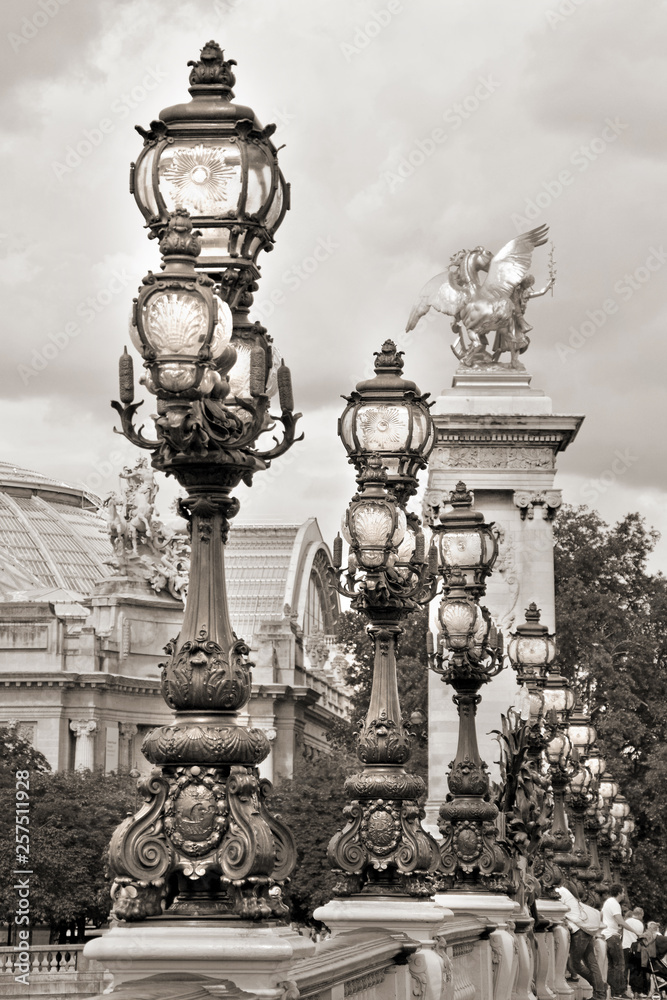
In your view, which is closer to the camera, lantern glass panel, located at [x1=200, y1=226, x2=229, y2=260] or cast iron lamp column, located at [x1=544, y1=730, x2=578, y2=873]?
lantern glass panel, located at [x1=200, y1=226, x2=229, y2=260]

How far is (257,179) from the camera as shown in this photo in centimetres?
1080

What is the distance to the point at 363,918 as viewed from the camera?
15.2m

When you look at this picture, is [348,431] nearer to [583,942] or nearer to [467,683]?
[467,683]

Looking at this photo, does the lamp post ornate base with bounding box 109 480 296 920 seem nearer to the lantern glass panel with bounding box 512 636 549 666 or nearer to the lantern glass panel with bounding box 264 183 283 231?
the lantern glass panel with bounding box 264 183 283 231

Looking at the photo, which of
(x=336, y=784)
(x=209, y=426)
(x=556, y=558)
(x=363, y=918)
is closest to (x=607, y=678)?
(x=556, y=558)

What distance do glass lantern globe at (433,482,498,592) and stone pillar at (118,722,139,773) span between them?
87.2 m

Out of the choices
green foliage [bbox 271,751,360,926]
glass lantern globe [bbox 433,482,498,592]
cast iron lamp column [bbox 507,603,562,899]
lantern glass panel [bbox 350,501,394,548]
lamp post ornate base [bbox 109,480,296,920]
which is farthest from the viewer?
green foliage [bbox 271,751,360,926]

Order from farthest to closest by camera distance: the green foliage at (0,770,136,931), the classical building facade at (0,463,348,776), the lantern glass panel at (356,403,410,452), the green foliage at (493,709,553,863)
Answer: the classical building facade at (0,463,348,776), the green foliage at (0,770,136,931), the green foliage at (493,709,553,863), the lantern glass panel at (356,403,410,452)

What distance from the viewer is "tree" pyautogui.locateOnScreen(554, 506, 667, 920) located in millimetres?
64688

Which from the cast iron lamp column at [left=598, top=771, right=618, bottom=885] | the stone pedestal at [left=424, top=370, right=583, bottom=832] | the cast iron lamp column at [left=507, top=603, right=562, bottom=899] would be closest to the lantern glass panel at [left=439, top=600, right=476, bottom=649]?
the cast iron lamp column at [left=507, top=603, right=562, bottom=899]

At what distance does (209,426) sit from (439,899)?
36.5 feet

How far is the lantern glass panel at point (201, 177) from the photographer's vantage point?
10.7 metres

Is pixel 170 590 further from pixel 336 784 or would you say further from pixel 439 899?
pixel 439 899

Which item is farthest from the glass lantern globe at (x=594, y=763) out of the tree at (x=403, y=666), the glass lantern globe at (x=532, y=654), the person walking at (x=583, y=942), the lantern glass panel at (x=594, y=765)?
the tree at (x=403, y=666)
